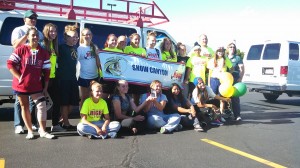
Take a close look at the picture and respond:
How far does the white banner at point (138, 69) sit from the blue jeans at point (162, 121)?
91 cm

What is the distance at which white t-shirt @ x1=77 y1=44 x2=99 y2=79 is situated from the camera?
554 cm

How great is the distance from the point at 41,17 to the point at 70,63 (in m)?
1.73

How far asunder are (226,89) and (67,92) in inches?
133

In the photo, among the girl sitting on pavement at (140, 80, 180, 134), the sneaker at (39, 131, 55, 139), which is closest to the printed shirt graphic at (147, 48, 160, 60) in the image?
the girl sitting on pavement at (140, 80, 180, 134)

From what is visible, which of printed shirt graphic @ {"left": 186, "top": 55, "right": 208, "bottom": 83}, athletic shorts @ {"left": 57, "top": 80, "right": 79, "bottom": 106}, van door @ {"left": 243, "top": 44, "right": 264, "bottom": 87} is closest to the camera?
athletic shorts @ {"left": 57, "top": 80, "right": 79, "bottom": 106}

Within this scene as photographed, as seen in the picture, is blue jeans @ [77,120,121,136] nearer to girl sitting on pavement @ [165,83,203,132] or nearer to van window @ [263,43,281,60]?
girl sitting on pavement @ [165,83,203,132]

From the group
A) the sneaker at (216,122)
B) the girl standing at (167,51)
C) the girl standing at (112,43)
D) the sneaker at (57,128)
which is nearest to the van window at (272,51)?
the sneaker at (216,122)

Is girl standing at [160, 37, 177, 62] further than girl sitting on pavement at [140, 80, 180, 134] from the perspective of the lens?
Yes

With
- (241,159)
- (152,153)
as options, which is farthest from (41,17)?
(241,159)

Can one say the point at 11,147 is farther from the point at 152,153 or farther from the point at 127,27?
the point at 127,27

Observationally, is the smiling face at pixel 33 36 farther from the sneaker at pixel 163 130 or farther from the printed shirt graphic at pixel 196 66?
the printed shirt graphic at pixel 196 66

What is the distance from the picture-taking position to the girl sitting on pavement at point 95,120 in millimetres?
5172

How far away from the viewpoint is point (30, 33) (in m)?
4.80

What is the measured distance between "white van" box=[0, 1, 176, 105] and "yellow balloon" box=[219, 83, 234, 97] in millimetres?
1549
